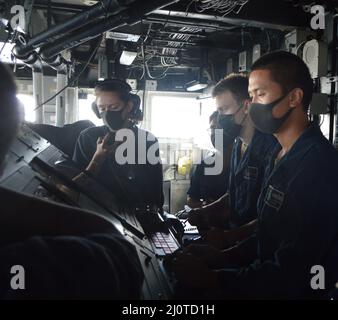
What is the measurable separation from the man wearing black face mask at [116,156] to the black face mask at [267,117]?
0.99 metres

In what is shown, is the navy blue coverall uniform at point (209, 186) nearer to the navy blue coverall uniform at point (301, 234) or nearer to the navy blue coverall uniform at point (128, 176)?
the navy blue coverall uniform at point (128, 176)

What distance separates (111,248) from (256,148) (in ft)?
6.05

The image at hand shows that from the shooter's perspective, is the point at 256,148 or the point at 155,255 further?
the point at 256,148

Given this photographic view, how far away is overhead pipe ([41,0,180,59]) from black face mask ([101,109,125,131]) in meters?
0.61

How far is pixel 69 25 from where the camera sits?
254 centimetres

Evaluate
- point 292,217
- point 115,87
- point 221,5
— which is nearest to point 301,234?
point 292,217

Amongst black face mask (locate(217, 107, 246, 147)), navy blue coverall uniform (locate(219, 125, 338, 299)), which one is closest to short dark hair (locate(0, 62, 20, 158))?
navy blue coverall uniform (locate(219, 125, 338, 299))

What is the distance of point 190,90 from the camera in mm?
6691

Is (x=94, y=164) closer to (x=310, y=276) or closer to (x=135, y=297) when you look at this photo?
(x=310, y=276)

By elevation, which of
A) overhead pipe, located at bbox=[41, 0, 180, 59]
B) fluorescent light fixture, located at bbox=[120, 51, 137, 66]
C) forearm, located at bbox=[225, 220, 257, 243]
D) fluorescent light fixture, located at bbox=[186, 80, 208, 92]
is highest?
fluorescent light fixture, located at bbox=[120, 51, 137, 66]

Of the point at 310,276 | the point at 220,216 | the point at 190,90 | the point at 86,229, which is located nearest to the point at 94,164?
the point at 220,216

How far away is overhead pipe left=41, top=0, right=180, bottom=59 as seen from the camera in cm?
211

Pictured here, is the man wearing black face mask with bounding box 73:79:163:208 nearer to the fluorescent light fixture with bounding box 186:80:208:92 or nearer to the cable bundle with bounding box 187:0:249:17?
the cable bundle with bounding box 187:0:249:17

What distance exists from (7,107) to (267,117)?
1378 millimetres
